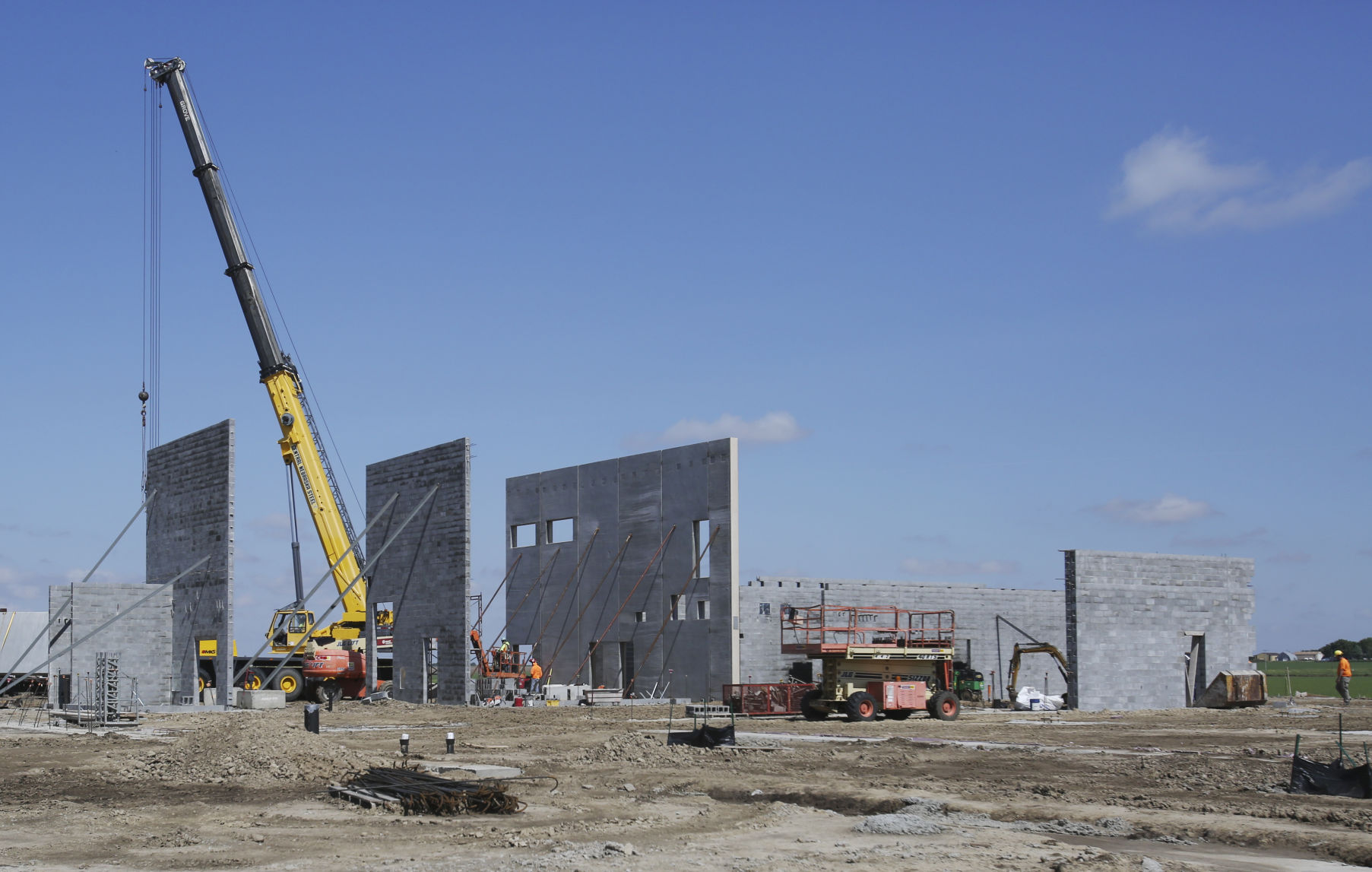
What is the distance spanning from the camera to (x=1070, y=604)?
A: 3506cm

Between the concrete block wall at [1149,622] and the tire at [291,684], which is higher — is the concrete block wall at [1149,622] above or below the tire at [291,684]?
above

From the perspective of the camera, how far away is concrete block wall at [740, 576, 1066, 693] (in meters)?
37.2

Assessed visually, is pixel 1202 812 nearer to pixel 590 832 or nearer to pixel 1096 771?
pixel 1096 771

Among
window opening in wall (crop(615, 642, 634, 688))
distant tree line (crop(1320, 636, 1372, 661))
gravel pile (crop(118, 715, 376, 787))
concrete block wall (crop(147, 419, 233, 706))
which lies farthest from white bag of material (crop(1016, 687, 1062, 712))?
distant tree line (crop(1320, 636, 1372, 661))

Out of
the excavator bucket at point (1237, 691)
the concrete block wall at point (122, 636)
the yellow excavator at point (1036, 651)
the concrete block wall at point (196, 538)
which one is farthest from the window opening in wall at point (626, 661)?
the excavator bucket at point (1237, 691)

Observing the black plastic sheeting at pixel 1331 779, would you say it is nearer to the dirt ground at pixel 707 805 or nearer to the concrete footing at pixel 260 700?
the dirt ground at pixel 707 805

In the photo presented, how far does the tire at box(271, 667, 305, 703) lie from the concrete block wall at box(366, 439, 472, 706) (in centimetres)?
292

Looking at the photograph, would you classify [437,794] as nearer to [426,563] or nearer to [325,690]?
[426,563]

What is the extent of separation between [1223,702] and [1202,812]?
75.8ft

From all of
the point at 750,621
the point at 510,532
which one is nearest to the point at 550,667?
the point at 510,532

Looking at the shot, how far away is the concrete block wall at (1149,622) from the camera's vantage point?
115ft

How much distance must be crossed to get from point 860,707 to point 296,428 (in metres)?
18.0

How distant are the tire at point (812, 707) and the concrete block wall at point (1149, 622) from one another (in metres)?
7.70

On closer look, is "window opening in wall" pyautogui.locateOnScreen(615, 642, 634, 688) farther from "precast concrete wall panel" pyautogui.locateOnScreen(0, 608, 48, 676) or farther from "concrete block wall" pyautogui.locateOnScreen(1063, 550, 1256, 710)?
"precast concrete wall panel" pyautogui.locateOnScreen(0, 608, 48, 676)
